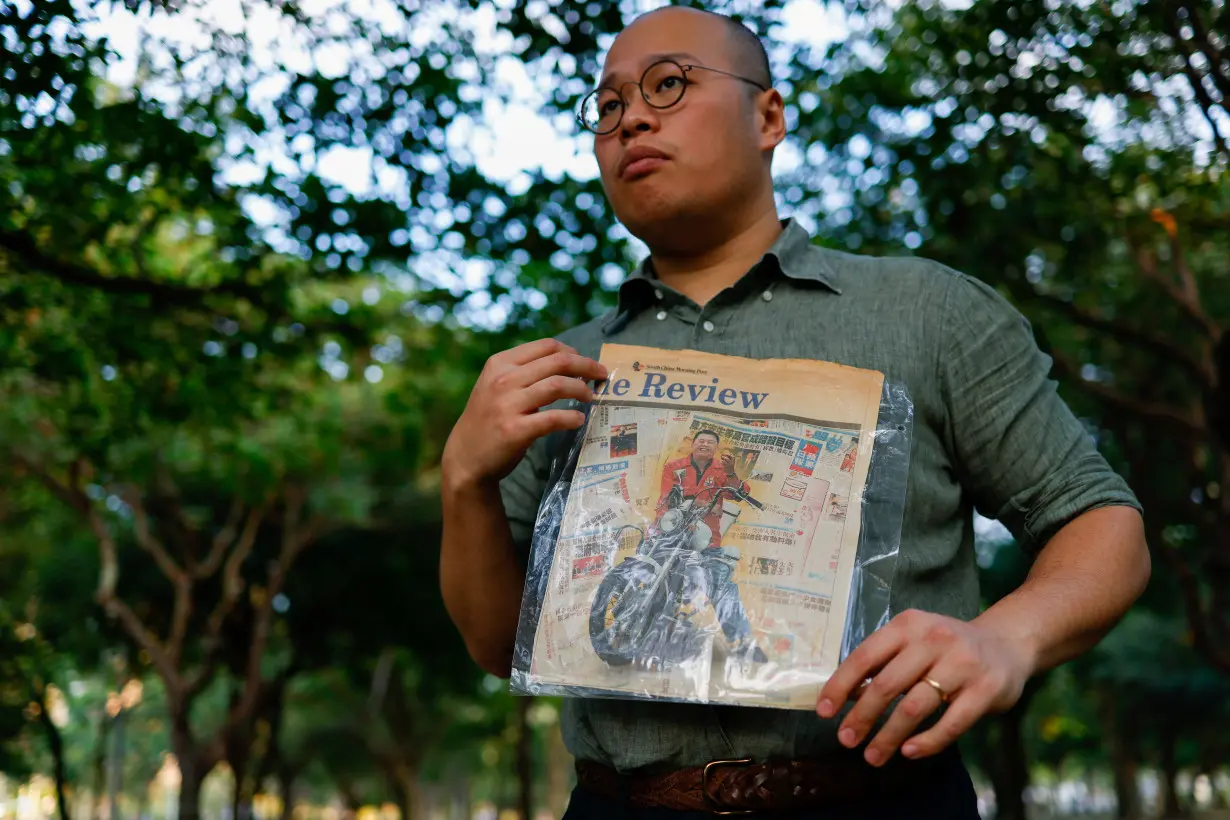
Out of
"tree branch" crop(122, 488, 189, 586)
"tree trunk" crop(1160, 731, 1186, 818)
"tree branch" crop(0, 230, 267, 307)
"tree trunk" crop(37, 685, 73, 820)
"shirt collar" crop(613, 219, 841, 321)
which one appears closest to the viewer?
"shirt collar" crop(613, 219, 841, 321)

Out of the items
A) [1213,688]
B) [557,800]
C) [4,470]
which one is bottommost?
[557,800]

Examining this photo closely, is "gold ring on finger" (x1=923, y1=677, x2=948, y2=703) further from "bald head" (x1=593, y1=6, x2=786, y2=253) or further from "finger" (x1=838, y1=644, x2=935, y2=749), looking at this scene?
"bald head" (x1=593, y1=6, x2=786, y2=253)

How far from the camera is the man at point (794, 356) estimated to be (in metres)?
1.54

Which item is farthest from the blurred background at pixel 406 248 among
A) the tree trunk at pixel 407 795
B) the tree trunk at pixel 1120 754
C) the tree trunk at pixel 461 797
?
the tree trunk at pixel 461 797

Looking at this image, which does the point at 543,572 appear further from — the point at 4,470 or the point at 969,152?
the point at 4,470

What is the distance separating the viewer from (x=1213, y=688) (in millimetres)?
24969

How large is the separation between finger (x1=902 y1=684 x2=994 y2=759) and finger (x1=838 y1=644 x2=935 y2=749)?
6 centimetres

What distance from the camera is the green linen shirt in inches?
72.6

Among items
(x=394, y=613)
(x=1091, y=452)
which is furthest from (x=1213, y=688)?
(x=1091, y=452)

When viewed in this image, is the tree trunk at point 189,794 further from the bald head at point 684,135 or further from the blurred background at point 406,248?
the bald head at point 684,135

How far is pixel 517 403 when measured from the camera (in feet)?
6.06

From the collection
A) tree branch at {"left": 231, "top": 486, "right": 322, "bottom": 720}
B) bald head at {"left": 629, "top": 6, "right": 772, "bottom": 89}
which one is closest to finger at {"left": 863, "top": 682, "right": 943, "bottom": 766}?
bald head at {"left": 629, "top": 6, "right": 772, "bottom": 89}

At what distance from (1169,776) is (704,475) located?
35032 millimetres

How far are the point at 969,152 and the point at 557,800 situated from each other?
107ft
